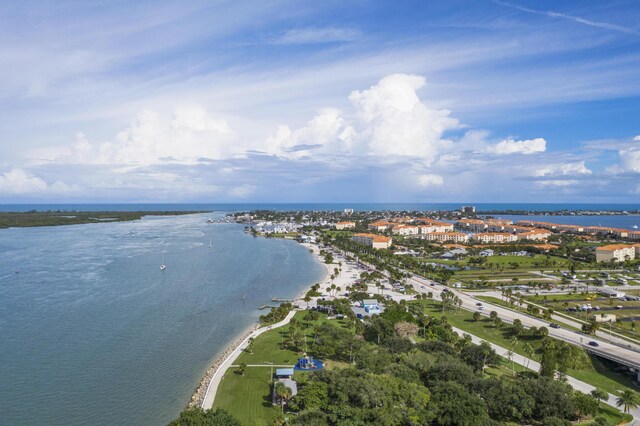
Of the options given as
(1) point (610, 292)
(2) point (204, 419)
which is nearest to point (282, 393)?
(2) point (204, 419)

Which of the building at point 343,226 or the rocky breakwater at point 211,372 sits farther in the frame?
the building at point 343,226

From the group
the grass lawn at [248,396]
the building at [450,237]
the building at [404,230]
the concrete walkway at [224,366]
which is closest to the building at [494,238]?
the building at [450,237]

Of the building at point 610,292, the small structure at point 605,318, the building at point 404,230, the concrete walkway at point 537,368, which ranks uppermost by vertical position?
the building at point 404,230

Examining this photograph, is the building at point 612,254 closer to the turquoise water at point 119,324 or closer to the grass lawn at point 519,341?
the grass lawn at point 519,341

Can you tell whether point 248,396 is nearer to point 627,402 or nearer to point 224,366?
point 224,366

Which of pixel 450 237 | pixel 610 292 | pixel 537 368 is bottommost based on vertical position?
pixel 537 368

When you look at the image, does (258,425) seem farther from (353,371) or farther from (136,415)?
(136,415)

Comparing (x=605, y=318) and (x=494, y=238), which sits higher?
(x=494, y=238)

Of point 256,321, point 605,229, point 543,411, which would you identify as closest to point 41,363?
point 256,321
